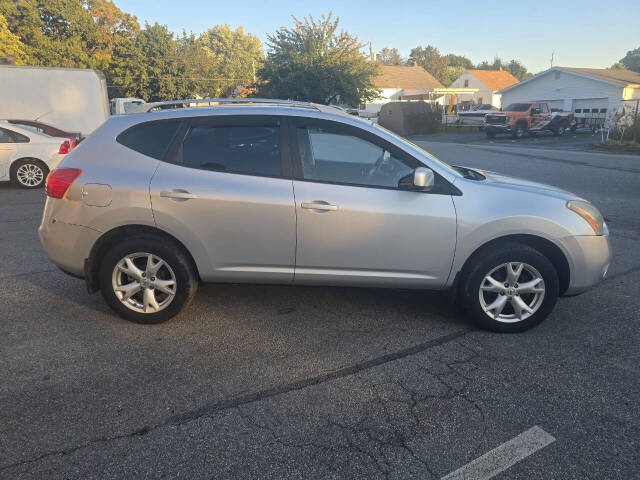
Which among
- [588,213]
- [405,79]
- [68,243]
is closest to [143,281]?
[68,243]

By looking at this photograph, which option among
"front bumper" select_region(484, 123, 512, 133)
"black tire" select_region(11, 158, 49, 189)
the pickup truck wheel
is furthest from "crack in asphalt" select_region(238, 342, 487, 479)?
the pickup truck wheel

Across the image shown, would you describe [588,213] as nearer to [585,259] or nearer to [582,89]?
[585,259]

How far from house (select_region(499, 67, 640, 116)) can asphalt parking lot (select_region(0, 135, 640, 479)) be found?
3461cm

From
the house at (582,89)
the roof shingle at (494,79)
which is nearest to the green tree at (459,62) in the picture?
the roof shingle at (494,79)

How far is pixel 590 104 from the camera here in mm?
36031

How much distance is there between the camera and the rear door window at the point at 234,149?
3701mm

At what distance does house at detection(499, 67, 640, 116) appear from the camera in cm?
3403

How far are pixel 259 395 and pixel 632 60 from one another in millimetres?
155458

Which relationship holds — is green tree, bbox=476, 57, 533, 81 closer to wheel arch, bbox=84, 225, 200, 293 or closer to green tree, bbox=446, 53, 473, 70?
green tree, bbox=446, 53, 473, 70

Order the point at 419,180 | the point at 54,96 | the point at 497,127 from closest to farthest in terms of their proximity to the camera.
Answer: the point at 419,180
the point at 54,96
the point at 497,127

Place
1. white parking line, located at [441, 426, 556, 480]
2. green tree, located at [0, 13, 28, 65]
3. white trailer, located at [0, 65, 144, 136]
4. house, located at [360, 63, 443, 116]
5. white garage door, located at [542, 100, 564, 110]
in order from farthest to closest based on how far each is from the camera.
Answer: house, located at [360, 63, 443, 116], white garage door, located at [542, 100, 564, 110], green tree, located at [0, 13, 28, 65], white trailer, located at [0, 65, 144, 136], white parking line, located at [441, 426, 556, 480]

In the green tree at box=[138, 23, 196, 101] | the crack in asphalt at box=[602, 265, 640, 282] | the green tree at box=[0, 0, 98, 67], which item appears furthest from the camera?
the green tree at box=[138, 23, 196, 101]

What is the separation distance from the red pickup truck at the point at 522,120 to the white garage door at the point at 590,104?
301 inches

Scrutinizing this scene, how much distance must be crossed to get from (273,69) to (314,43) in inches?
147
